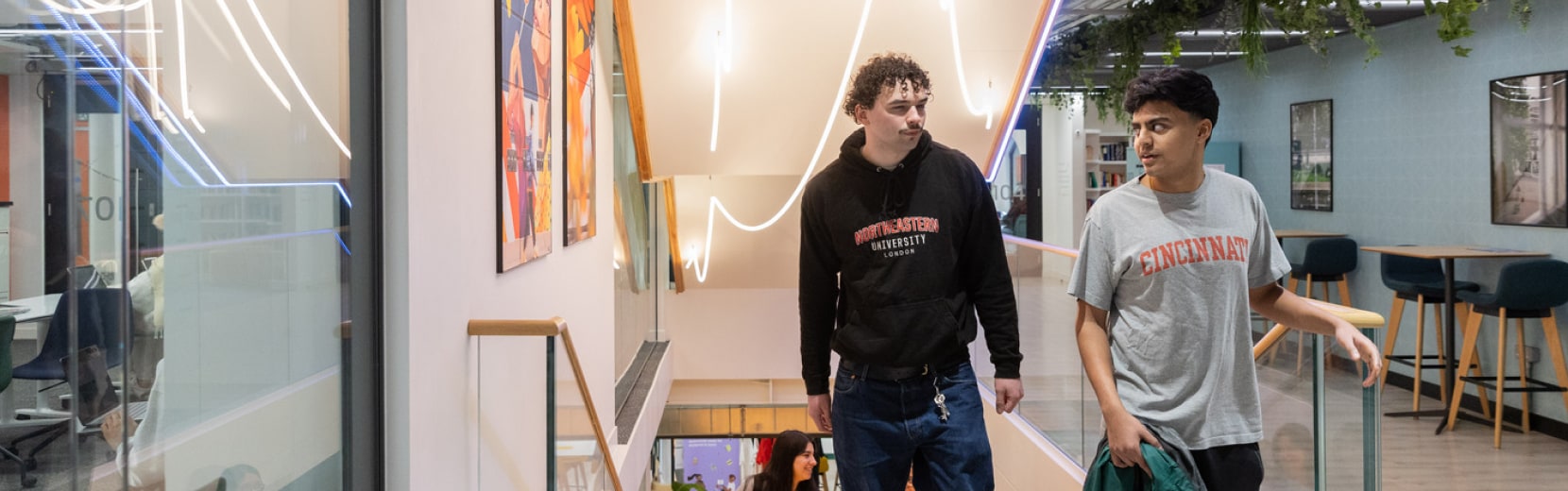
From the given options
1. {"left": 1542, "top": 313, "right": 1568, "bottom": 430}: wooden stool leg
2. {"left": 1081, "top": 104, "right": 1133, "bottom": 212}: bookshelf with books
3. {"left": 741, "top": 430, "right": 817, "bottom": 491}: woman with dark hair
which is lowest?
{"left": 741, "top": 430, "right": 817, "bottom": 491}: woman with dark hair

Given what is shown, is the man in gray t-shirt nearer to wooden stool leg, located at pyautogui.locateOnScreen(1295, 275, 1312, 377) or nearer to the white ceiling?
wooden stool leg, located at pyautogui.locateOnScreen(1295, 275, 1312, 377)

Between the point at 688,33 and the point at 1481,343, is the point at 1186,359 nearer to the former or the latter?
the point at 688,33

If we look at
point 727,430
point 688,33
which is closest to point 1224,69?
point 727,430

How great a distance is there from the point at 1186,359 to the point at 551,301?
2.47 meters

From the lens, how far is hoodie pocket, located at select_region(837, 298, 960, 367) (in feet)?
8.01

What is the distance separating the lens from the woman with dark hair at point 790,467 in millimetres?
5723

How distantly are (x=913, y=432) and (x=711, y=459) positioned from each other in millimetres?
9705

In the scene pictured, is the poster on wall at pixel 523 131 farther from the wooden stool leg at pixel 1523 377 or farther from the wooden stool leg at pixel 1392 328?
the wooden stool leg at pixel 1392 328

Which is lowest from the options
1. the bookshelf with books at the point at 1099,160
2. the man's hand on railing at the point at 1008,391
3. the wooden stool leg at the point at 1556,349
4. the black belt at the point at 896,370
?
the wooden stool leg at the point at 1556,349

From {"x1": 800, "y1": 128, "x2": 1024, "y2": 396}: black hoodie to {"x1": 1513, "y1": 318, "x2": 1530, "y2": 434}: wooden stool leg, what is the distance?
5.94 metres

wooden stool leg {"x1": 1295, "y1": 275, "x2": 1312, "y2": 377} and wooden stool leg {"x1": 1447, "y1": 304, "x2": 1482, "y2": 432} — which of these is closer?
wooden stool leg {"x1": 1295, "y1": 275, "x2": 1312, "y2": 377}

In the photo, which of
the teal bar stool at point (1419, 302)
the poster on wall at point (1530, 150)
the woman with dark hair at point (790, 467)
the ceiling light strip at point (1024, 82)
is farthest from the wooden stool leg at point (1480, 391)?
the woman with dark hair at point (790, 467)

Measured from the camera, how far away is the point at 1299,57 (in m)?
10.5

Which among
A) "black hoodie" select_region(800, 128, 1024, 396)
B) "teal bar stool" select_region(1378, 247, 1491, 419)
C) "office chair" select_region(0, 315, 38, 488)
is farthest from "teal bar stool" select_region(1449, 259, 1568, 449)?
"office chair" select_region(0, 315, 38, 488)
